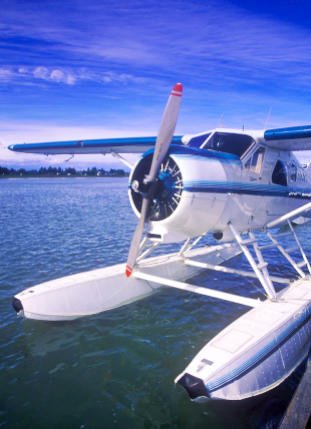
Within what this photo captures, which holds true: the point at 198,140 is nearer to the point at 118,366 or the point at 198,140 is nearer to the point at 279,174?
the point at 279,174

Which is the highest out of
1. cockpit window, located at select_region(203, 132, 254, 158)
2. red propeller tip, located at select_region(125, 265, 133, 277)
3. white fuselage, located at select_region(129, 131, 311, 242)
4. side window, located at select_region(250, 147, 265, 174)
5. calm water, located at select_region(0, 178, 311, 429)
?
cockpit window, located at select_region(203, 132, 254, 158)

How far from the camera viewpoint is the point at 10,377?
4.96 m

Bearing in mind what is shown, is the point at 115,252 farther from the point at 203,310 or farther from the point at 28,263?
the point at 203,310

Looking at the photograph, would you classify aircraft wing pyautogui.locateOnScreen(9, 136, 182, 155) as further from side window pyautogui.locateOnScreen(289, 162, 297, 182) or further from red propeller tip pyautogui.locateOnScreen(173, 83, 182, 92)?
side window pyautogui.locateOnScreen(289, 162, 297, 182)

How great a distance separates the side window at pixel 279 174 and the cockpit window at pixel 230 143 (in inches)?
48.2

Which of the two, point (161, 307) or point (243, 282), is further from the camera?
point (243, 282)

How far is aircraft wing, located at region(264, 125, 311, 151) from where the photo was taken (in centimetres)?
643

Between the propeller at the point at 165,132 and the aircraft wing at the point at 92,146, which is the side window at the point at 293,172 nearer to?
the aircraft wing at the point at 92,146

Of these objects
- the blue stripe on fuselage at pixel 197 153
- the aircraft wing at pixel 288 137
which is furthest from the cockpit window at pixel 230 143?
the aircraft wing at pixel 288 137

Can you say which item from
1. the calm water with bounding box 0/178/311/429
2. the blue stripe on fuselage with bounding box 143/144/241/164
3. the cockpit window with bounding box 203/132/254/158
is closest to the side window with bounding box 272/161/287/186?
the cockpit window with bounding box 203/132/254/158

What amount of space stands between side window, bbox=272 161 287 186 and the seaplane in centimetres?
2

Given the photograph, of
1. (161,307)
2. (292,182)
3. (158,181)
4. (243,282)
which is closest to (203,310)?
(161,307)

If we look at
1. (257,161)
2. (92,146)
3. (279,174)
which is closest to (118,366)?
(257,161)

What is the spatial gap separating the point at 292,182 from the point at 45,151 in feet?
22.8
